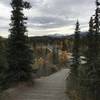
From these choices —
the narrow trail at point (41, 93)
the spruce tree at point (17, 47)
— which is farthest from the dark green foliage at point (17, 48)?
the narrow trail at point (41, 93)

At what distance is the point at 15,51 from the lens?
28906 millimetres

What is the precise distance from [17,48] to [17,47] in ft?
0.30

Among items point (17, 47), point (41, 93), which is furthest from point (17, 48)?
point (41, 93)

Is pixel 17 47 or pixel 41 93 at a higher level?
pixel 17 47

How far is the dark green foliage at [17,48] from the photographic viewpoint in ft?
94.5

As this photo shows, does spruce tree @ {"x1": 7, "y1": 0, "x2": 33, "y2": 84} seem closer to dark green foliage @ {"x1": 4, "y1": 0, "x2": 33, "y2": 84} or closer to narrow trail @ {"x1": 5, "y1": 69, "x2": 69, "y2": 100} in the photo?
dark green foliage @ {"x1": 4, "y1": 0, "x2": 33, "y2": 84}

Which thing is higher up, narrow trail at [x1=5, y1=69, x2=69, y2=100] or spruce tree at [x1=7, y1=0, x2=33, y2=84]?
spruce tree at [x1=7, y1=0, x2=33, y2=84]

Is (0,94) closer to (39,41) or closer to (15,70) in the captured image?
(15,70)

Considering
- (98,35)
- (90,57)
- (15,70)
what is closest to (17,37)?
(15,70)

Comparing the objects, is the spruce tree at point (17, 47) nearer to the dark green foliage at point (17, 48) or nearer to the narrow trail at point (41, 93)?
the dark green foliage at point (17, 48)

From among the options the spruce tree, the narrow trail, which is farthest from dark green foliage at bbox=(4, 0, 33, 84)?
the narrow trail

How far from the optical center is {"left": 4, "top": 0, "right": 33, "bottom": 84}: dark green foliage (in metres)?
28.8

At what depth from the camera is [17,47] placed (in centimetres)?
2905

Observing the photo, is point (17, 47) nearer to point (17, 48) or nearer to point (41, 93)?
point (17, 48)
